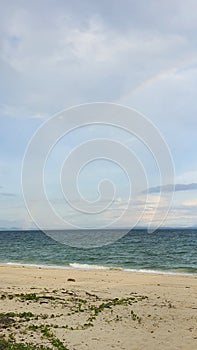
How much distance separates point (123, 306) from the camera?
14688 mm

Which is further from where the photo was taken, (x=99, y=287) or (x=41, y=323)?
(x=99, y=287)

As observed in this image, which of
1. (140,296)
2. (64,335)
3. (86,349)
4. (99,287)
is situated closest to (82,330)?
(64,335)

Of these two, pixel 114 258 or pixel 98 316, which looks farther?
pixel 114 258

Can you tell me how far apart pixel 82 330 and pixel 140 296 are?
20.3 ft

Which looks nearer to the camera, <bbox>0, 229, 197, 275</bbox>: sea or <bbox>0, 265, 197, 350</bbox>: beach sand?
<bbox>0, 265, 197, 350</bbox>: beach sand

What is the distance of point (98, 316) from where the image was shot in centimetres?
1309

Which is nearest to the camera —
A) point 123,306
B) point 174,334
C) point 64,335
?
point 64,335

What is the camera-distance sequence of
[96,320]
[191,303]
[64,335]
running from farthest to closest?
1. [191,303]
2. [96,320]
3. [64,335]

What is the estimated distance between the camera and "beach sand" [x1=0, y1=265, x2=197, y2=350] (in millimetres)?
10516

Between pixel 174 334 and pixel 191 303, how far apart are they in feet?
16.2

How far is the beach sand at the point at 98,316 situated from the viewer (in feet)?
34.5

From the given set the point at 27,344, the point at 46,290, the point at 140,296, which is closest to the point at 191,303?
the point at 140,296

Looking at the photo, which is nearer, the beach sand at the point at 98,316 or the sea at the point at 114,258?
the beach sand at the point at 98,316

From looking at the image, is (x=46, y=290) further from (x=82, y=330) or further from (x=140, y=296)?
(x=82, y=330)
